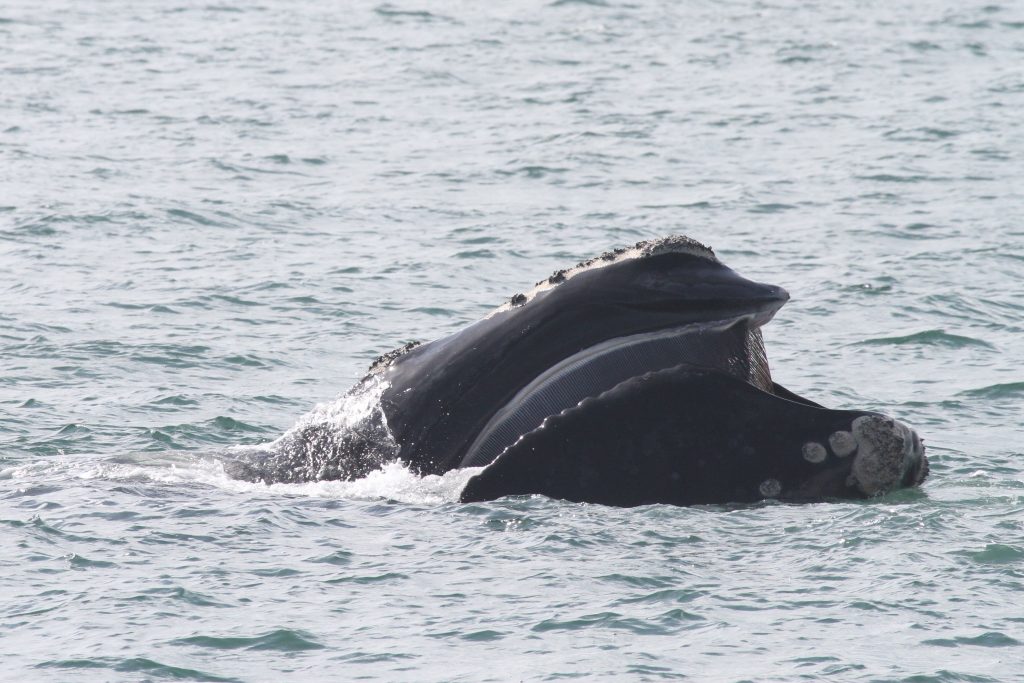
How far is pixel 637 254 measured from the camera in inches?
362

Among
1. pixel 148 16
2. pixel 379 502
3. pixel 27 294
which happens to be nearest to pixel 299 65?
pixel 148 16

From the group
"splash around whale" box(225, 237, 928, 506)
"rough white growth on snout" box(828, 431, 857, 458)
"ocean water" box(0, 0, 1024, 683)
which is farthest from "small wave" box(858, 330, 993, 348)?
"rough white growth on snout" box(828, 431, 857, 458)

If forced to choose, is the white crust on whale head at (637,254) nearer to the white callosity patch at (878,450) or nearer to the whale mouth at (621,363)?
the whale mouth at (621,363)

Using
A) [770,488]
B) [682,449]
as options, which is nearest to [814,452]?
[770,488]

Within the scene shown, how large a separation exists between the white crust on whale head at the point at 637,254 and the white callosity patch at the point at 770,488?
1.17 meters

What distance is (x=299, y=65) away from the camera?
116ft

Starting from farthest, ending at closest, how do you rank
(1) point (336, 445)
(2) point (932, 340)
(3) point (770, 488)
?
1. (2) point (932, 340)
2. (1) point (336, 445)
3. (3) point (770, 488)

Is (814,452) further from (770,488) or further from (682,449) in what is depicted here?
(682,449)

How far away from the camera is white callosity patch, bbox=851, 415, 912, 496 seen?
902cm

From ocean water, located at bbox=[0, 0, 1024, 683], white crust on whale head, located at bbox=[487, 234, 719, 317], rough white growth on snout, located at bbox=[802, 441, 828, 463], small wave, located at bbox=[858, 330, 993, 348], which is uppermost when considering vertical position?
white crust on whale head, located at bbox=[487, 234, 719, 317]

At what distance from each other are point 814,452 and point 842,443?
0.15m

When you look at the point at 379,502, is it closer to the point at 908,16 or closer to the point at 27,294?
the point at 27,294

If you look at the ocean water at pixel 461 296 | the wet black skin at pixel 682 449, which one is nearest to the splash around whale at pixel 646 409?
the wet black skin at pixel 682 449

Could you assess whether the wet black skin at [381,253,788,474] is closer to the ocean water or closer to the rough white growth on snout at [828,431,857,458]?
the ocean water
